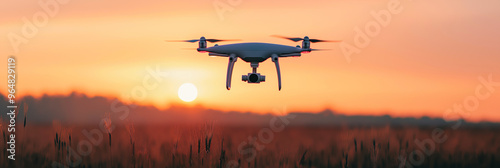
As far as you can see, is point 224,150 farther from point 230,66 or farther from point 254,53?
point 254,53

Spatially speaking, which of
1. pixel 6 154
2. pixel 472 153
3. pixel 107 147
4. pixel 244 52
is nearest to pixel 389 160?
pixel 472 153

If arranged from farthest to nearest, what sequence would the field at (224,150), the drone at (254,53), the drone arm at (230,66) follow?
the field at (224,150)
the drone arm at (230,66)
the drone at (254,53)

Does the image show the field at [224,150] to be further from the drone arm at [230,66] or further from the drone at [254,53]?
the drone at [254,53]

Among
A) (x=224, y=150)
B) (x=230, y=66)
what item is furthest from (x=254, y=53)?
(x=224, y=150)

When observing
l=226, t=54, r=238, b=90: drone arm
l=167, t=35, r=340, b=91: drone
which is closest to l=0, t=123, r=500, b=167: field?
l=226, t=54, r=238, b=90: drone arm

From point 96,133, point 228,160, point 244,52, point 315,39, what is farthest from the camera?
point 96,133

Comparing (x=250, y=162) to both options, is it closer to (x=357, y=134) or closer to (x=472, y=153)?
(x=357, y=134)

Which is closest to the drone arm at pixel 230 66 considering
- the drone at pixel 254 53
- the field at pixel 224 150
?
the drone at pixel 254 53

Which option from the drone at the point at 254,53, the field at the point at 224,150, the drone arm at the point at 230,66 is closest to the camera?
the drone at the point at 254,53
